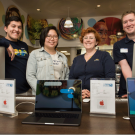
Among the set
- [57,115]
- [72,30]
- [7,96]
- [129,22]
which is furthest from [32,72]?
[72,30]

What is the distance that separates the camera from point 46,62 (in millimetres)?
1820

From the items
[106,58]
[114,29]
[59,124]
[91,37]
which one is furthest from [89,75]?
[114,29]

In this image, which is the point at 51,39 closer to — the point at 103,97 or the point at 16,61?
the point at 16,61

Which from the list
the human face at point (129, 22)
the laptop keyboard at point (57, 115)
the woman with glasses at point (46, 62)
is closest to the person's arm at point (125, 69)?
the human face at point (129, 22)

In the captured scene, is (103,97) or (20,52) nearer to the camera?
(103,97)

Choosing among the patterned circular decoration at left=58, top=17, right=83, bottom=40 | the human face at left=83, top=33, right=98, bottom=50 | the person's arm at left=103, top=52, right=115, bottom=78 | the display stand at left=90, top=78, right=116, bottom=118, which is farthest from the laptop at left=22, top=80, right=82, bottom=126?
the patterned circular decoration at left=58, top=17, right=83, bottom=40

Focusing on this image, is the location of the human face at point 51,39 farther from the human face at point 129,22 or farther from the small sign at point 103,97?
the small sign at point 103,97

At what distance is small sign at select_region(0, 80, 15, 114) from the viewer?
89 centimetres

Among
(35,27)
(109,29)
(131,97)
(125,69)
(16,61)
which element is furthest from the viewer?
(35,27)

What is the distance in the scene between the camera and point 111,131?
26.3 inches

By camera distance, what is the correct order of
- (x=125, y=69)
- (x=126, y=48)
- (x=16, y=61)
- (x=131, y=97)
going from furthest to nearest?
(x=16, y=61)
(x=126, y=48)
(x=125, y=69)
(x=131, y=97)

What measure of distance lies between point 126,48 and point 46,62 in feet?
3.48

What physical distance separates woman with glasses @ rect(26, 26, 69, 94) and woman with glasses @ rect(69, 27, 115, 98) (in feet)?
0.65

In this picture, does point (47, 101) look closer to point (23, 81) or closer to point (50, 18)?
point (23, 81)
